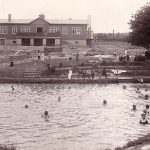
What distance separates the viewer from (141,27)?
73875 millimetres

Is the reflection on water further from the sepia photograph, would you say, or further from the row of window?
the row of window

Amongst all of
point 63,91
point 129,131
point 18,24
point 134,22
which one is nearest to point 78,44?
point 18,24

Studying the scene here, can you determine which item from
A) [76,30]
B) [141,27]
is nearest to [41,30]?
[76,30]

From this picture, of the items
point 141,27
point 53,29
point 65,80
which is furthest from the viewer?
point 53,29

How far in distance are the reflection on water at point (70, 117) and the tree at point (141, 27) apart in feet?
64.4

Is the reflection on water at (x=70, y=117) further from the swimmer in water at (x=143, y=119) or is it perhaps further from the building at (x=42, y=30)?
the building at (x=42, y=30)

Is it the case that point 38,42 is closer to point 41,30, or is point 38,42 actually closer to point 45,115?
point 41,30

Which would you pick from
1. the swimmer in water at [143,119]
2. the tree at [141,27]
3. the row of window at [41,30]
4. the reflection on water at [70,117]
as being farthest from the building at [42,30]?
the swimmer in water at [143,119]

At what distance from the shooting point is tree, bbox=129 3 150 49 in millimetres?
73938

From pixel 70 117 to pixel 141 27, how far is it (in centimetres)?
3931

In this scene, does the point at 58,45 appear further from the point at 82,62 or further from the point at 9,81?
the point at 9,81

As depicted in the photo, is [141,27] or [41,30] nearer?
[141,27]

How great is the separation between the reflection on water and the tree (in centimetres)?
1962

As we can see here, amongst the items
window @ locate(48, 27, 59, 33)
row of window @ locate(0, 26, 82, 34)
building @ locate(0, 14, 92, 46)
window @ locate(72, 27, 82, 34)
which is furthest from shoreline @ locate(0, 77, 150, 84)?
window @ locate(72, 27, 82, 34)
